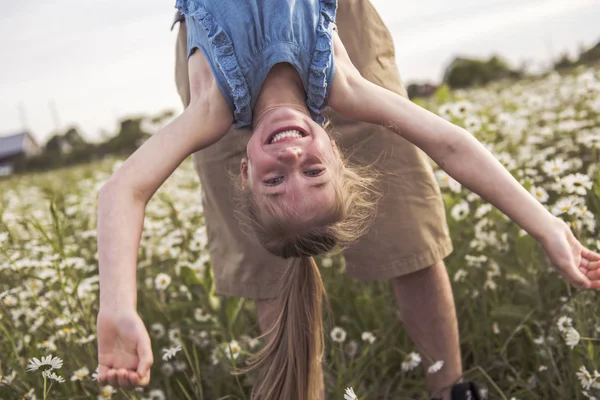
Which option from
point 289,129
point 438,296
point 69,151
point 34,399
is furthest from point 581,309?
point 69,151

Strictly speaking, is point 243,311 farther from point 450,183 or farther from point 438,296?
point 450,183

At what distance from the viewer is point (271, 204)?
1587 millimetres

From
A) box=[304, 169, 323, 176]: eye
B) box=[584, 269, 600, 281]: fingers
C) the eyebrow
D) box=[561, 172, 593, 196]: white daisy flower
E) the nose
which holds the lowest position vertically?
box=[561, 172, 593, 196]: white daisy flower

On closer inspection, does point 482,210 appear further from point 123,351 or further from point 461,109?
point 123,351

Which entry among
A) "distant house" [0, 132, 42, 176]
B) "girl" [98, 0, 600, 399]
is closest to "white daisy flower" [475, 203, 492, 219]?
"girl" [98, 0, 600, 399]

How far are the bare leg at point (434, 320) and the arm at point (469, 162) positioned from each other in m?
0.55

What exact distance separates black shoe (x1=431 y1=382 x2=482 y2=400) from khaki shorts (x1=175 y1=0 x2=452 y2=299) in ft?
1.25

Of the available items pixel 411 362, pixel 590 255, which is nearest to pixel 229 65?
pixel 590 255

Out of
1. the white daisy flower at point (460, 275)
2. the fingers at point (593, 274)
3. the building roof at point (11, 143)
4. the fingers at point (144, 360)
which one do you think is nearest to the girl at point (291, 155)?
the fingers at point (593, 274)

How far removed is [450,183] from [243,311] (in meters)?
0.98

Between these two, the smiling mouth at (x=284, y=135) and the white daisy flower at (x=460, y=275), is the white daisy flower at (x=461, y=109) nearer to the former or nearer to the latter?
the white daisy flower at (x=460, y=275)

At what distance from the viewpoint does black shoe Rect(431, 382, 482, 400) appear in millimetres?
1979

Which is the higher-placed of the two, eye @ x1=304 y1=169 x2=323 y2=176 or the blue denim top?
the blue denim top

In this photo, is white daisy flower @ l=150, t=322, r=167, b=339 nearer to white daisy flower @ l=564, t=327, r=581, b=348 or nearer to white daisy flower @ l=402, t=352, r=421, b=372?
white daisy flower @ l=402, t=352, r=421, b=372
